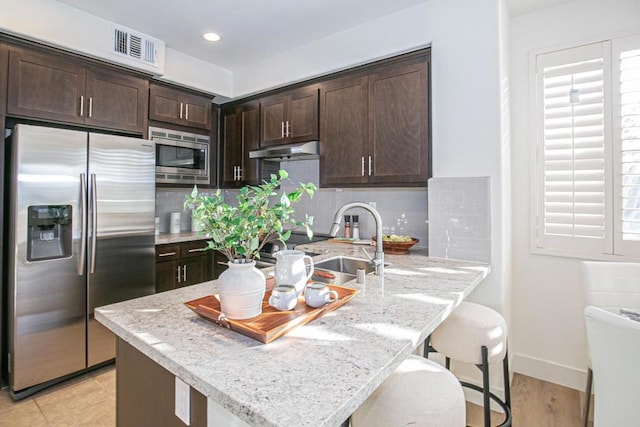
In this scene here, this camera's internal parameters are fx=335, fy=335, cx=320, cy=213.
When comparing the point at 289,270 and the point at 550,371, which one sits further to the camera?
the point at 550,371

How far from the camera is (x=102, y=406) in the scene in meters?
2.23

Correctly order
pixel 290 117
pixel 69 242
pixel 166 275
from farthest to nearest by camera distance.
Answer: pixel 290 117
pixel 166 275
pixel 69 242

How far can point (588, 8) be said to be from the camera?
2.36 m

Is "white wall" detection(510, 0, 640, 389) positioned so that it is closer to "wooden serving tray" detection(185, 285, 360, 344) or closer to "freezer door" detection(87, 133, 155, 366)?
"wooden serving tray" detection(185, 285, 360, 344)

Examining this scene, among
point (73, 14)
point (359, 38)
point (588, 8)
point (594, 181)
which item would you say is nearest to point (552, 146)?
point (594, 181)

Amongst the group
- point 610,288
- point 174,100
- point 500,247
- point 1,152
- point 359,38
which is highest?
point 359,38

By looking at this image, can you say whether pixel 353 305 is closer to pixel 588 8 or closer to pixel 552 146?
pixel 552 146

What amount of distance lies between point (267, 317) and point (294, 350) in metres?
0.21

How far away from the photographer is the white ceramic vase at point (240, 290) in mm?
1109

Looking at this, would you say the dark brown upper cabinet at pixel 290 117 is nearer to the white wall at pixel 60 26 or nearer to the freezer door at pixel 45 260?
the white wall at pixel 60 26

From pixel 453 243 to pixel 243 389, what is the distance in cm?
190

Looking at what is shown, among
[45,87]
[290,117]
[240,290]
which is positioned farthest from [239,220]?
[45,87]

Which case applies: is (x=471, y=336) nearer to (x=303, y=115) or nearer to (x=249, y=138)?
(x=303, y=115)

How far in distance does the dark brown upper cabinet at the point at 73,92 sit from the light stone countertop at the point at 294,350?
6.53 feet
